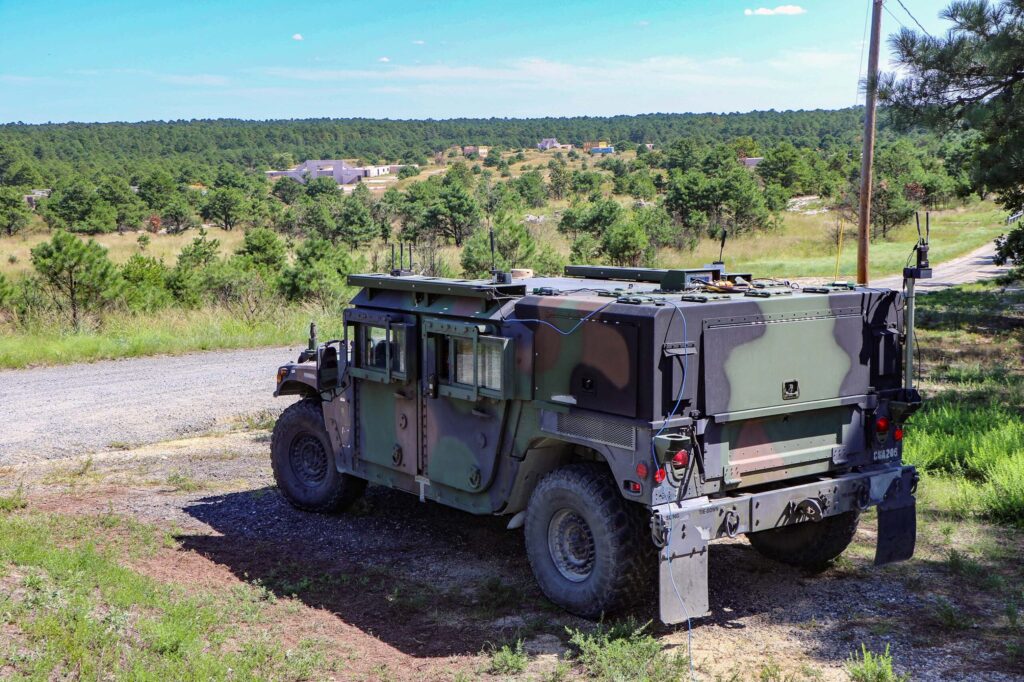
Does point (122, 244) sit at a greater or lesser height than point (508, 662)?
greater

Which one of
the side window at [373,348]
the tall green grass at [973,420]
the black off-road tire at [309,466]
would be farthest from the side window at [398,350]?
the tall green grass at [973,420]

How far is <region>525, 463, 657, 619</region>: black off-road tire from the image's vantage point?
6023 mm

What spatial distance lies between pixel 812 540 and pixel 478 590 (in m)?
2.36

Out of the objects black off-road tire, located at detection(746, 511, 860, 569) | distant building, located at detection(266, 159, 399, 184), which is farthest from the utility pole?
distant building, located at detection(266, 159, 399, 184)

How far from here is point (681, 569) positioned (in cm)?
584

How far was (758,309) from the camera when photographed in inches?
242

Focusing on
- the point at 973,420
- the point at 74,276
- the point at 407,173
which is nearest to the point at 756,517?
the point at 973,420

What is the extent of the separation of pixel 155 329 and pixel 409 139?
17017 cm

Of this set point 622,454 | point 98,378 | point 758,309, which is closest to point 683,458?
point 622,454

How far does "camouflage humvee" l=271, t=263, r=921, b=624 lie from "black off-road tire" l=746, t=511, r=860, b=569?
0.6 inches

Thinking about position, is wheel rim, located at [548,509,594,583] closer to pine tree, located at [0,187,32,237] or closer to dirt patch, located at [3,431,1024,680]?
dirt patch, located at [3,431,1024,680]

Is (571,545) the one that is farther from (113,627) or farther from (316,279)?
(316,279)

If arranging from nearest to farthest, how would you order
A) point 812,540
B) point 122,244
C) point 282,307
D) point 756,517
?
point 756,517, point 812,540, point 282,307, point 122,244

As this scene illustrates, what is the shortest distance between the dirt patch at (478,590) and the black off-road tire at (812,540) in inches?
4.5
